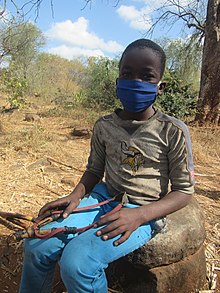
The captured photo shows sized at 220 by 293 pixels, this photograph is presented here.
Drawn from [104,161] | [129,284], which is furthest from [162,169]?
[129,284]

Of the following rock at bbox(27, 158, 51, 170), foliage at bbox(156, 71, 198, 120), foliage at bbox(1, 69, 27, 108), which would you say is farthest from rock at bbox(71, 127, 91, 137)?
foliage at bbox(1, 69, 27, 108)

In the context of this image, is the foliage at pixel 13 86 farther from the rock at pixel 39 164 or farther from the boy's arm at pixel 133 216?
the boy's arm at pixel 133 216

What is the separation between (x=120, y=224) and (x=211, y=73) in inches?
254

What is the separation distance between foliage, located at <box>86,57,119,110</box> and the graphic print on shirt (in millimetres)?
8194

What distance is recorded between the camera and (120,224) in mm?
1430

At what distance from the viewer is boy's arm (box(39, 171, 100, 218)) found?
65.7 inches

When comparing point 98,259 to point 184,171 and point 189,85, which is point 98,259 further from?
point 189,85

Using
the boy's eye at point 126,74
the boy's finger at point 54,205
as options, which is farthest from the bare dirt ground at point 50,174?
the boy's eye at point 126,74

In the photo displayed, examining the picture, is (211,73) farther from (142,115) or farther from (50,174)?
(142,115)

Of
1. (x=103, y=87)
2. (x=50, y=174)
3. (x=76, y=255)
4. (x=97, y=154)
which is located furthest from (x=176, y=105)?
(x=76, y=255)

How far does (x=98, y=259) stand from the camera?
4.59 feet

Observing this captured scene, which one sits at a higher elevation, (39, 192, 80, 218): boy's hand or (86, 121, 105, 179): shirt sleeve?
(86, 121, 105, 179): shirt sleeve

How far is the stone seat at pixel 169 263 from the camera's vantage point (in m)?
1.87

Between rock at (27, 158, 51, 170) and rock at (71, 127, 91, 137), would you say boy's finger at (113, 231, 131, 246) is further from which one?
rock at (71, 127, 91, 137)
